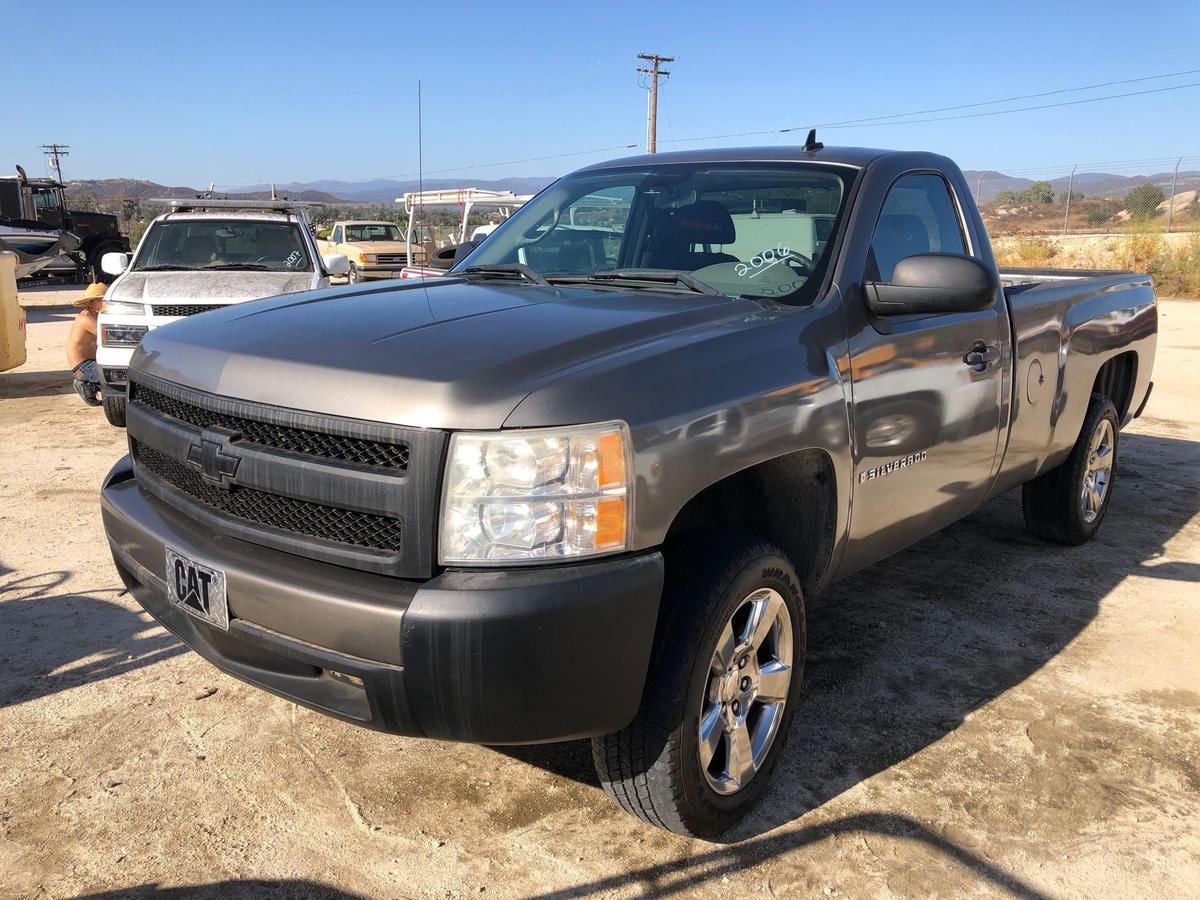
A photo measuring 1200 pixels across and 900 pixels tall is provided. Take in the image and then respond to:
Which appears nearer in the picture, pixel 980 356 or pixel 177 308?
pixel 980 356

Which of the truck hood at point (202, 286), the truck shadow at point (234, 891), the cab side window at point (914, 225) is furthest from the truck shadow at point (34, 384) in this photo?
the cab side window at point (914, 225)

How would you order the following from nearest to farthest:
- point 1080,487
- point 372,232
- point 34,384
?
point 1080,487 < point 34,384 < point 372,232

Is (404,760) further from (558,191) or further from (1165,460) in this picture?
(1165,460)

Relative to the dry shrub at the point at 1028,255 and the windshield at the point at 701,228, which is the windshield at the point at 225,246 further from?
the dry shrub at the point at 1028,255

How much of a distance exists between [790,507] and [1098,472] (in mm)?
3143

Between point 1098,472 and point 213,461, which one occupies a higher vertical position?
point 213,461

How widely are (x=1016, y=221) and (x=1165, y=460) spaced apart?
57945 millimetres

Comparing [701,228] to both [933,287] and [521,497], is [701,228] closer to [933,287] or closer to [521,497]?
[933,287]

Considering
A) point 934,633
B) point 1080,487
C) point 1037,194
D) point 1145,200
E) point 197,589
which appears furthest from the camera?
point 1037,194

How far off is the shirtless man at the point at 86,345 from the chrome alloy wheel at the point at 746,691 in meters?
7.17

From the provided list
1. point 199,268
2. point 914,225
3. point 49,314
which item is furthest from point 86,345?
point 49,314

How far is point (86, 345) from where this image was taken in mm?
8789

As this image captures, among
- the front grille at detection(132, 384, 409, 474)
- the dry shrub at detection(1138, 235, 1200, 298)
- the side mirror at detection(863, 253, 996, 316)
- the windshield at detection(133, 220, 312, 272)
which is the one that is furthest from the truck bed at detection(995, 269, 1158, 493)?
the dry shrub at detection(1138, 235, 1200, 298)

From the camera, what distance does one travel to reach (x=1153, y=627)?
4.36m
